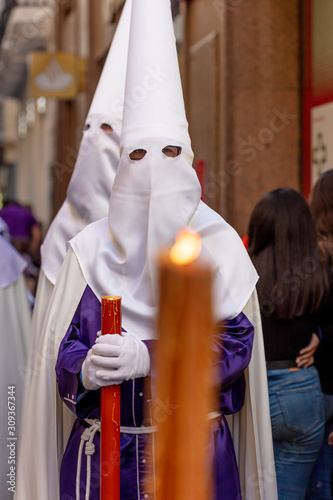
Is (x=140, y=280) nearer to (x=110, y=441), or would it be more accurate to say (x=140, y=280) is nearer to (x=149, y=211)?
(x=149, y=211)

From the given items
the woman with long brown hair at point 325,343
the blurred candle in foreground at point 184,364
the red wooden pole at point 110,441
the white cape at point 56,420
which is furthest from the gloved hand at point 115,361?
the woman with long brown hair at point 325,343

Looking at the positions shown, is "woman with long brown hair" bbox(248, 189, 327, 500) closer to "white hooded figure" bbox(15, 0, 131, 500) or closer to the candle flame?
"white hooded figure" bbox(15, 0, 131, 500)

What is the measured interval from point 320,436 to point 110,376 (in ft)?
4.57

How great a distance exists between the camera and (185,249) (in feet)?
1.97

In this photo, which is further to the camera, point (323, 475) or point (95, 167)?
point (95, 167)

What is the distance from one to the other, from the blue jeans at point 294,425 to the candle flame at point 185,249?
2.22 metres

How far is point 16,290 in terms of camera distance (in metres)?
3.52

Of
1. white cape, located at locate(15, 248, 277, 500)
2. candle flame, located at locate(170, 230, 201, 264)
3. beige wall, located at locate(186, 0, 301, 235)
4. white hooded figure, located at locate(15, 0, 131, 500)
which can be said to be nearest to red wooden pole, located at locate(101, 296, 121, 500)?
candle flame, located at locate(170, 230, 201, 264)

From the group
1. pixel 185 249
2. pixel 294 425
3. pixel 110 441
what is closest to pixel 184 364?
pixel 185 249

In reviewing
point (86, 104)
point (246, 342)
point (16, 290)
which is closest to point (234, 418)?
point (246, 342)

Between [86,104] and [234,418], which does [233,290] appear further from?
[86,104]

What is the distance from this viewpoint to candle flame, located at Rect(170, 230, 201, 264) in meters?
0.58

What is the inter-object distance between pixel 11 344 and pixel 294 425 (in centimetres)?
150

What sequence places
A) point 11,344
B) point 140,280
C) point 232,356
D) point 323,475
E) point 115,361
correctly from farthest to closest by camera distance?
point 11,344 < point 323,475 < point 140,280 < point 232,356 < point 115,361
